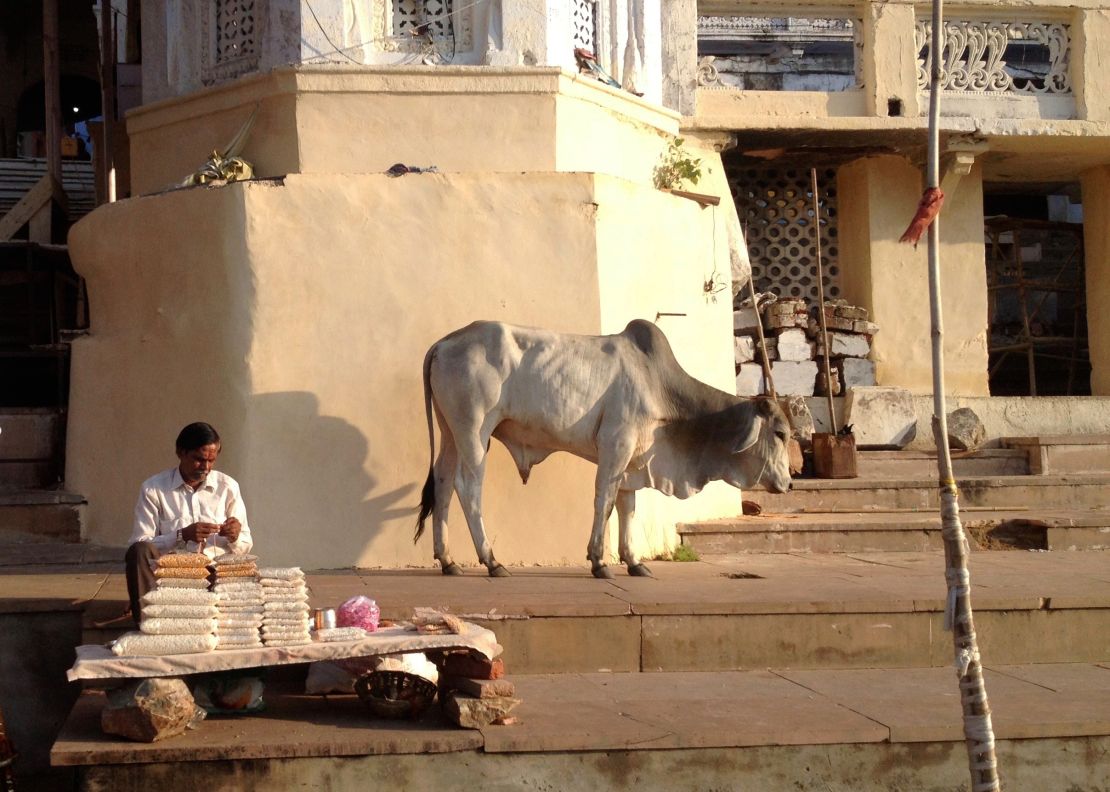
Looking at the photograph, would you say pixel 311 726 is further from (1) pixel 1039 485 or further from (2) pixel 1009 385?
(2) pixel 1009 385

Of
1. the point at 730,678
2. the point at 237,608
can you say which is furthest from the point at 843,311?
the point at 237,608

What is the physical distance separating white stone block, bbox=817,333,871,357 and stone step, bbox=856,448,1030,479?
978mm

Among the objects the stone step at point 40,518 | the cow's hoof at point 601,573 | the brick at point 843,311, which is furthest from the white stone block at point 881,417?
the stone step at point 40,518

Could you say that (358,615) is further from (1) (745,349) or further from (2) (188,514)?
(1) (745,349)

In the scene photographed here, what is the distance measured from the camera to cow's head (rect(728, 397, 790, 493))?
7.48 metres

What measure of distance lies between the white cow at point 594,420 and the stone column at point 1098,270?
18.3ft

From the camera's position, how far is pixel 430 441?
7492 millimetres

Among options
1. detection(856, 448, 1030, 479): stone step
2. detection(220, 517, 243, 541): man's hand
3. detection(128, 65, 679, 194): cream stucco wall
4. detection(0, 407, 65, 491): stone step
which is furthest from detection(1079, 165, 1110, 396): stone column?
detection(220, 517, 243, 541): man's hand

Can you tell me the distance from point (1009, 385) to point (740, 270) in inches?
189

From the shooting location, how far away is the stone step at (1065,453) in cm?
1044

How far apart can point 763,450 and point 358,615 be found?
2849 mm

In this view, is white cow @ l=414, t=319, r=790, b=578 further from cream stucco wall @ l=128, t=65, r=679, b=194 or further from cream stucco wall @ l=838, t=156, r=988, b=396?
cream stucco wall @ l=838, t=156, r=988, b=396

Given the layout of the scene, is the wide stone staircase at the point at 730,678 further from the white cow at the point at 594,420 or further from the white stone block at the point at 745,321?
the white stone block at the point at 745,321

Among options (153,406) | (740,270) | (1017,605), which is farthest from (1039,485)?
(153,406)
